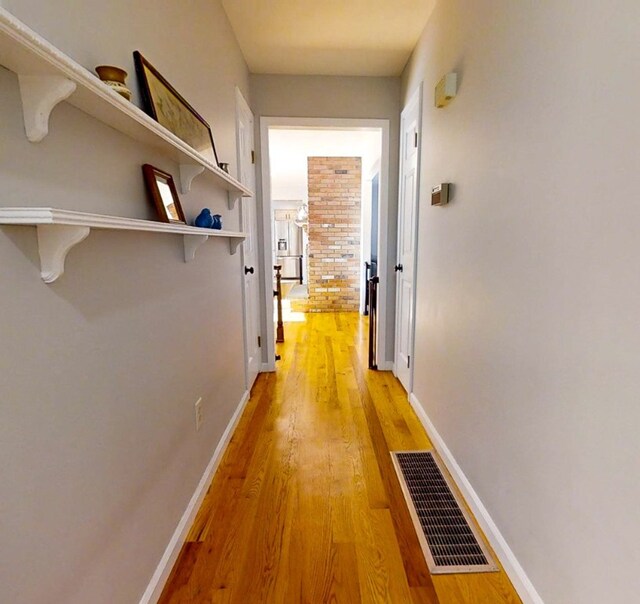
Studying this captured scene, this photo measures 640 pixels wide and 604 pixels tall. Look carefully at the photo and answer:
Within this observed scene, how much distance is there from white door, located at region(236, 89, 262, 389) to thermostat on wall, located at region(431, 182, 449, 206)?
126 cm

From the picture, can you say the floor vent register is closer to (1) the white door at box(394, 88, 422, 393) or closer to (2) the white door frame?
(1) the white door at box(394, 88, 422, 393)

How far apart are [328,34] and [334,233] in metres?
3.57

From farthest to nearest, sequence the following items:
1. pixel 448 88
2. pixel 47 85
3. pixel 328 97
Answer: pixel 328 97 → pixel 448 88 → pixel 47 85

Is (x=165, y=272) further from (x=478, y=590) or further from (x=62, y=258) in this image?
(x=478, y=590)

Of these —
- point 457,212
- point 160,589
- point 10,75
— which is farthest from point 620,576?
point 10,75

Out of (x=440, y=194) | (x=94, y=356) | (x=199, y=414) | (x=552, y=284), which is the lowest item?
(x=199, y=414)

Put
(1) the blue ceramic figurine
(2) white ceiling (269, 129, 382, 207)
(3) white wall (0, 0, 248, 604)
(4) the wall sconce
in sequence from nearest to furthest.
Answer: (3) white wall (0, 0, 248, 604) → (1) the blue ceramic figurine → (4) the wall sconce → (2) white ceiling (269, 129, 382, 207)

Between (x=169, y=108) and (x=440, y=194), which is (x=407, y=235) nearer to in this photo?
(x=440, y=194)

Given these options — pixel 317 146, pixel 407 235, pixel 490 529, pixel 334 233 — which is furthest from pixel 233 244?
pixel 334 233

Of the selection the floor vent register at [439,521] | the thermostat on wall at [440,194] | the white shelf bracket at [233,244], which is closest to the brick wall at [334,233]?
the white shelf bracket at [233,244]

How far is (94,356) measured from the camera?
938mm

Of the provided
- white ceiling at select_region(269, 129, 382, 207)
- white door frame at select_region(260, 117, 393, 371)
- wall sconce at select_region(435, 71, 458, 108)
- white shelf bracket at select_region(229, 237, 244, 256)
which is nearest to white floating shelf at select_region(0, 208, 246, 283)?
white shelf bracket at select_region(229, 237, 244, 256)

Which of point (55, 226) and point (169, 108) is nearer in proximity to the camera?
point (55, 226)

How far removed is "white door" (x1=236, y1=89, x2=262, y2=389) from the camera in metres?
2.74
